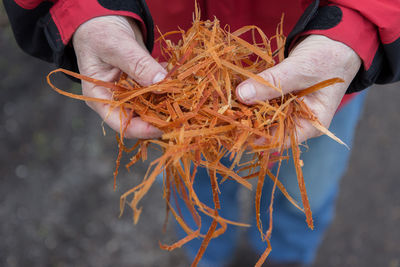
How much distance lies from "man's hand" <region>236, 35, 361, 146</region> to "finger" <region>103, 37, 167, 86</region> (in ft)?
0.82

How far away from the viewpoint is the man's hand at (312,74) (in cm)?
101

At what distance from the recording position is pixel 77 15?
1104 millimetres

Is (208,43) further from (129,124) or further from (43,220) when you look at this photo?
(43,220)

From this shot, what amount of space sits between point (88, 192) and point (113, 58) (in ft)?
5.36

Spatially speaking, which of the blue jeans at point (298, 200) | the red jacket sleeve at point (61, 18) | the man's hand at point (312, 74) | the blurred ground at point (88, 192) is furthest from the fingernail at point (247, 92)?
the blurred ground at point (88, 192)

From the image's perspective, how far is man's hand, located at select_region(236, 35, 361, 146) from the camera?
101 cm

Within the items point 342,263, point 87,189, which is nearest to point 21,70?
point 87,189

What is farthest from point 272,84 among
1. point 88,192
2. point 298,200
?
point 88,192

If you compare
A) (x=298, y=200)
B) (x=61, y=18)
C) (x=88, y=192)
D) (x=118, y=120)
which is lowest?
(x=88, y=192)

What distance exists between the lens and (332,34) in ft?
3.44

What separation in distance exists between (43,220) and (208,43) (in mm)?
1916

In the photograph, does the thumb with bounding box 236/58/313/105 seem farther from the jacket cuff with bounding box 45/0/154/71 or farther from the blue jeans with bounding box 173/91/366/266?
the blue jeans with bounding box 173/91/366/266

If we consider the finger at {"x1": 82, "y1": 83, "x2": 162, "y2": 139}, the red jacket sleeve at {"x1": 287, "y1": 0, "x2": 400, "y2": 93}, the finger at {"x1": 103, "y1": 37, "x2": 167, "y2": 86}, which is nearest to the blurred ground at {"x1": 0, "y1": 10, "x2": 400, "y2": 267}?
the finger at {"x1": 82, "y1": 83, "x2": 162, "y2": 139}

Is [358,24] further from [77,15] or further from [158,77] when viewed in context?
[77,15]
